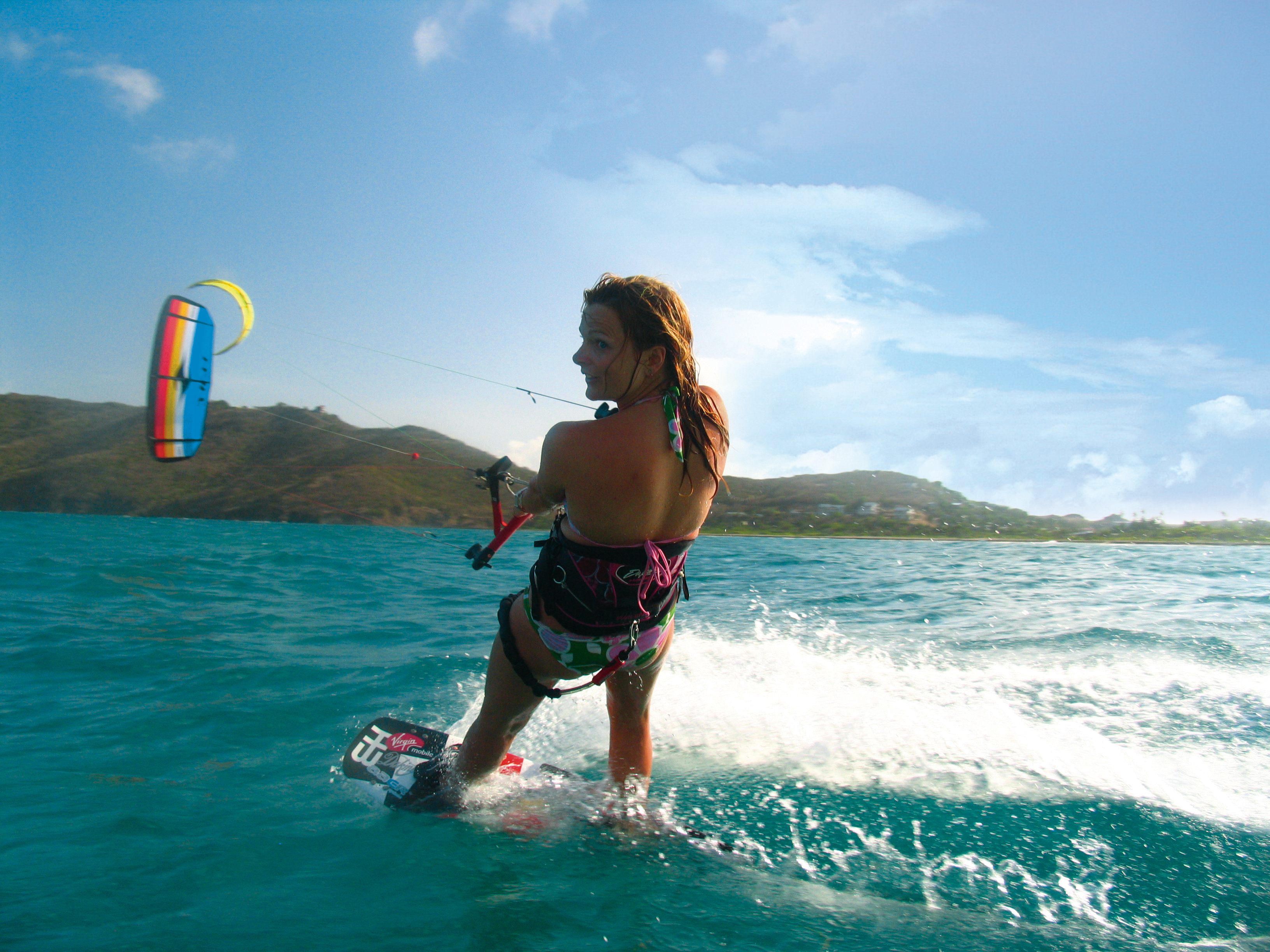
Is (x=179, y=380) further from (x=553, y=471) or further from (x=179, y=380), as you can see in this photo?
(x=553, y=471)

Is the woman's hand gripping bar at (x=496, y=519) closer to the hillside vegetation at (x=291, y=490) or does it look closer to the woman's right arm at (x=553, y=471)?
the woman's right arm at (x=553, y=471)

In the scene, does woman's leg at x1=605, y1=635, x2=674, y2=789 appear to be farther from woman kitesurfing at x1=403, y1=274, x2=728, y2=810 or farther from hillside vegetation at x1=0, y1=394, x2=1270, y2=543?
hillside vegetation at x1=0, y1=394, x2=1270, y2=543

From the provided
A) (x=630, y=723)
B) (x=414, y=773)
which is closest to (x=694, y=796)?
(x=630, y=723)

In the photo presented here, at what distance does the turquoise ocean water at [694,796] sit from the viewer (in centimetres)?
234

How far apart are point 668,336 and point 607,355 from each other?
0.81 feet

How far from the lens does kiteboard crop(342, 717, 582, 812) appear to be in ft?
11.4

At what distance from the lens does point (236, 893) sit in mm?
2508

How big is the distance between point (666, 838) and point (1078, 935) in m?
1.52

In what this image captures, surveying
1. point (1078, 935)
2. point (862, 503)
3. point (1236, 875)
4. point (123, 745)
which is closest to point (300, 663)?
point (123, 745)

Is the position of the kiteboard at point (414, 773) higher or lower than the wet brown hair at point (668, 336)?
lower

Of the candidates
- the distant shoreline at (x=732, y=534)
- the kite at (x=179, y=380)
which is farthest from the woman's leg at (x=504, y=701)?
the distant shoreline at (x=732, y=534)

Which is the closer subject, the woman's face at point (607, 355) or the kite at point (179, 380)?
the woman's face at point (607, 355)

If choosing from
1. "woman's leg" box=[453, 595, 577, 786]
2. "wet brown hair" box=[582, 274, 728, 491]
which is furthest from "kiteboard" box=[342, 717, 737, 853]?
"wet brown hair" box=[582, 274, 728, 491]

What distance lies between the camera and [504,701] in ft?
9.91
